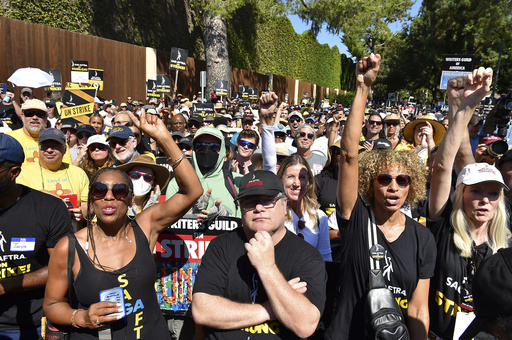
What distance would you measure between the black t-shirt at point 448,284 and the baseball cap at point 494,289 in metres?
1.25

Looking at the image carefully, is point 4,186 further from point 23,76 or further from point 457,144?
point 23,76

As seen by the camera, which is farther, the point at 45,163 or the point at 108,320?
the point at 45,163

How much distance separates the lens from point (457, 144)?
264 cm

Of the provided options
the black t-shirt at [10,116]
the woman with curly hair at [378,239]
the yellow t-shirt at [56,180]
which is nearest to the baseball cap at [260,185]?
the woman with curly hair at [378,239]

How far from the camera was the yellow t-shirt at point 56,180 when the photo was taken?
380 centimetres

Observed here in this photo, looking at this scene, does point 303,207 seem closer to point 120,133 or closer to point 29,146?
point 120,133

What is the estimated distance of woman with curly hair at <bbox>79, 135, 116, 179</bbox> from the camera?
4.70 meters

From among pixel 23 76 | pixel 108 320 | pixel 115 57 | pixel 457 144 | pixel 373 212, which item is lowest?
pixel 108 320

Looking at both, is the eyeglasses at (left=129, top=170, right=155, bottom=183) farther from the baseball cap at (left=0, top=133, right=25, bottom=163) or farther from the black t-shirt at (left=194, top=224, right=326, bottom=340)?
the black t-shirt at (left=194, top=224, right=326, bottom=340)

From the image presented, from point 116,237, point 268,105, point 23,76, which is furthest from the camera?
point 23,76

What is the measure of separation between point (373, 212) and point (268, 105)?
130 centimetres

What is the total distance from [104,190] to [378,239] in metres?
1.74

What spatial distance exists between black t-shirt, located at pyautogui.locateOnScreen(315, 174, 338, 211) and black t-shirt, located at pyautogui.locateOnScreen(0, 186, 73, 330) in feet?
8.57

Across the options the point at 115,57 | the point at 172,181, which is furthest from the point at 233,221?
the point at 115,57
